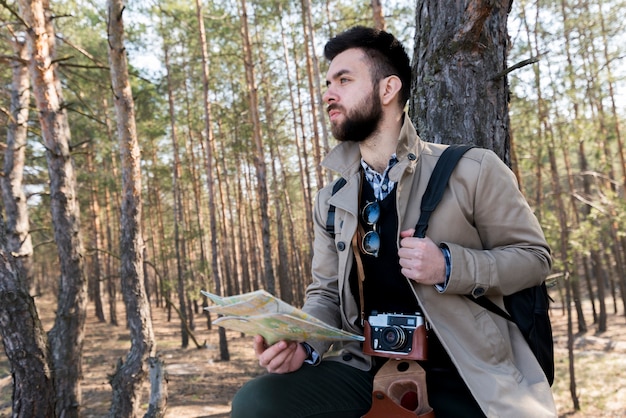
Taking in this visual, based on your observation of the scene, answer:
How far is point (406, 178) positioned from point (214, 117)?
18948 mm

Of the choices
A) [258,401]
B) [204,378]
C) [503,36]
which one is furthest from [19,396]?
[204,378]

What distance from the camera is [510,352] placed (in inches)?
66.4

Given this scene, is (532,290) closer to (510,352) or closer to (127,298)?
(510,352)

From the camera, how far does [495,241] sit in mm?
1802

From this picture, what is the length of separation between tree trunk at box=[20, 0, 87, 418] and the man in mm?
5471

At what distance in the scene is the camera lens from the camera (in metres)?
1.76

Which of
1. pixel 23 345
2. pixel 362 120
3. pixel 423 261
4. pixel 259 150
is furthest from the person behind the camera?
pixel 259 150

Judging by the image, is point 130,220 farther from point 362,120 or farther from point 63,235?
point 362,120

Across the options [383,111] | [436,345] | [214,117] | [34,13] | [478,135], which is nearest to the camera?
[436,345]

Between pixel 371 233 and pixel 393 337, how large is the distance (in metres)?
0.40

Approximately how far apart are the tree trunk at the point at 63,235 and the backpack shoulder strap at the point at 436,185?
6.00 metres

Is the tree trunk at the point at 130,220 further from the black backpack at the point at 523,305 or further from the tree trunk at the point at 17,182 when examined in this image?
the black backpack at the point at 523,305

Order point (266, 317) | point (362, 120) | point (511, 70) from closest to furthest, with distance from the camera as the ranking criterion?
point (266, 317) < point (362, 120) < point (511, 70)

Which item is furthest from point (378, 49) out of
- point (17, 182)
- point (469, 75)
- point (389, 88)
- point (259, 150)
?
point (259, 150)
